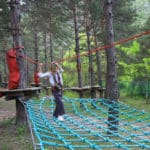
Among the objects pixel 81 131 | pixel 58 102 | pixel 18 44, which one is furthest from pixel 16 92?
pixel 81 131

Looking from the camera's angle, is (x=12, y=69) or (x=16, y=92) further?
(x=12, y=69)

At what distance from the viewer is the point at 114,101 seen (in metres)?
7.26

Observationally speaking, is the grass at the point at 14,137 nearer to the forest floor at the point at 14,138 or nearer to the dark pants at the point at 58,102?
the forest floor at the point at 14,138

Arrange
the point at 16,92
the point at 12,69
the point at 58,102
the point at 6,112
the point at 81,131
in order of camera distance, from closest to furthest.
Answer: the point at 58,102 < the point at 81,131 < the point at 16,92 < the point at 12,69 < the point at 6,112

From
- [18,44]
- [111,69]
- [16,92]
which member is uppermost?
[18,44]

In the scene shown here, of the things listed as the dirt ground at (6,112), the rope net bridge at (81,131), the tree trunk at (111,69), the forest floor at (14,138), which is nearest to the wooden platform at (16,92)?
the rope net bridge at (81,131)

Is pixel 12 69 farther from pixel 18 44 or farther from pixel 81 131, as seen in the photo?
pixel 81 131

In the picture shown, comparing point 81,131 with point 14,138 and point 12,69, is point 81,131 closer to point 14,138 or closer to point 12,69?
point 14,138

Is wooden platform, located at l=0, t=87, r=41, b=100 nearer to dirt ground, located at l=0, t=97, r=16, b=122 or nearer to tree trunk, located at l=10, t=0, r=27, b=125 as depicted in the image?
tree trunk, located at l=10, t=0, r=27, b=125

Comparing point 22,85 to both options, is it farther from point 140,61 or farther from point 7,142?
point 140,61

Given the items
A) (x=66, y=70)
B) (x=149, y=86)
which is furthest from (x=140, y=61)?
(x=66, y=70)

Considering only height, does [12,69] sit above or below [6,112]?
above

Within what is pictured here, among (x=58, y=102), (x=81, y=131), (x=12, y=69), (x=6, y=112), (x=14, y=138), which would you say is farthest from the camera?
(x=6, y=112)

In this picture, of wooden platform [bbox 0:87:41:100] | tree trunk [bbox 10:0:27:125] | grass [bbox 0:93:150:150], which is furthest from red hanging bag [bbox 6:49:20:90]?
grass [bbox 0:93:150:150]
